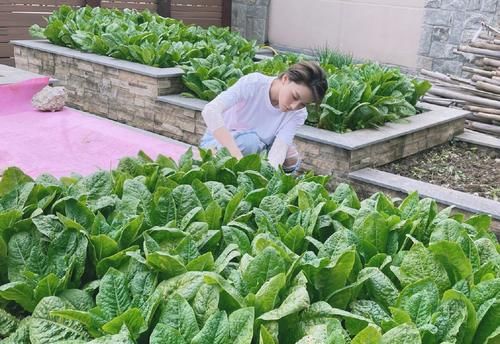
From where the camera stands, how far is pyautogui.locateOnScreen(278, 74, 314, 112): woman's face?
11.3 ft

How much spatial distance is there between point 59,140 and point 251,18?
232 inches

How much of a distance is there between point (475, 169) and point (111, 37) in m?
3.76

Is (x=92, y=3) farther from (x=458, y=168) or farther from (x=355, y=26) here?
(x=458, y=168)

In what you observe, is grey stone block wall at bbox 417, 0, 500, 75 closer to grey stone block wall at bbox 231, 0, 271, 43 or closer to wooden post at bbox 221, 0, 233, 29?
grey stone block wall at bbox 231, 0, 271, 43

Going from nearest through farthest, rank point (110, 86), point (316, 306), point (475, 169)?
point (316, 306) < point (475, 169) < point (110, 86)

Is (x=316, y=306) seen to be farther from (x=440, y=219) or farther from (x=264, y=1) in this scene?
(x=264, y=1)

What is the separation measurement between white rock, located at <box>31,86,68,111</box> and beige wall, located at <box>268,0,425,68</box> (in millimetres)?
4738

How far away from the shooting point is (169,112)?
18.4ft

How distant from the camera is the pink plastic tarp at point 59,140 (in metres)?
4.62

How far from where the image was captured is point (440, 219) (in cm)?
212

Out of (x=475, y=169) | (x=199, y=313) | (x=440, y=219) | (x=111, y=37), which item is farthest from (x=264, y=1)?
(x=199, y=313)

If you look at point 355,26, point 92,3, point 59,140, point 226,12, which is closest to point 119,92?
point 59,140

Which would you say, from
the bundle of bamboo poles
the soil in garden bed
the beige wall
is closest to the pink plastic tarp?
the soil in garden bed

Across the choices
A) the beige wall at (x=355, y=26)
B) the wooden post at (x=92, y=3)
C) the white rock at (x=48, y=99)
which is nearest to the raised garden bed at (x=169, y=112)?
the white rock at (x=48, y=99)
